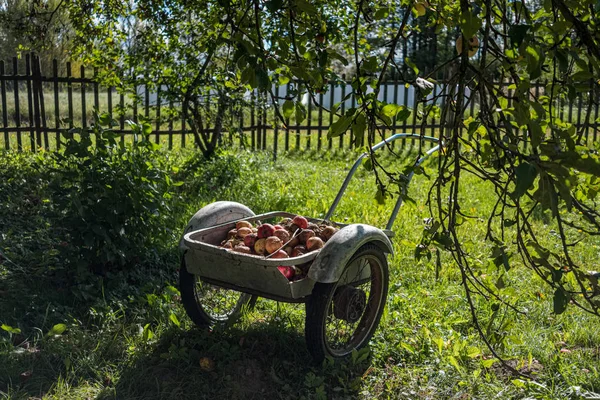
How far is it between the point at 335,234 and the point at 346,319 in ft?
1.75

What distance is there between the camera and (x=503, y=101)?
8.22ft

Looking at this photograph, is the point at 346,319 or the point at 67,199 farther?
the point at 67,199

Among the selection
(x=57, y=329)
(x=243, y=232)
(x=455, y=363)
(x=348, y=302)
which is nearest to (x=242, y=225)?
(x=243, y=232)

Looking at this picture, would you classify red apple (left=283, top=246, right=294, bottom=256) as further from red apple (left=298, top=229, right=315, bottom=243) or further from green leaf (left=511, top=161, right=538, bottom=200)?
green leaf (left=511, top=161, right=538, bottom=200)

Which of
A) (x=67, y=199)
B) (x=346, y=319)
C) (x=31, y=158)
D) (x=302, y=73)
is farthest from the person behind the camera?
(x=31, y=158)

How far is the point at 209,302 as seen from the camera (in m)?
4.50

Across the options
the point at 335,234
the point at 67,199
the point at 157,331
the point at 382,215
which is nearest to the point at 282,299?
the point at 335,234

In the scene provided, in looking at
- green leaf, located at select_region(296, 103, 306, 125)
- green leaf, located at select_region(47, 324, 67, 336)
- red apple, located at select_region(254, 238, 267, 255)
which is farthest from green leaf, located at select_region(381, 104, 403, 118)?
green leaf, located at select_region(47, 324, 67, 336)

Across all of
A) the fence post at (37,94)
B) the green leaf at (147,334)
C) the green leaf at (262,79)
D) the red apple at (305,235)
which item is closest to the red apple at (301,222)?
the red apple at (305,235)

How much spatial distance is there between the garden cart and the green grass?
149mm

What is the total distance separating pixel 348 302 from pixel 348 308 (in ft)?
0.12

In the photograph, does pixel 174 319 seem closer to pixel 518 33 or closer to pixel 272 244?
pixel 272 244


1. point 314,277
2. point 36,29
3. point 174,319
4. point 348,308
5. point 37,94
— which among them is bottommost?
point 174,319

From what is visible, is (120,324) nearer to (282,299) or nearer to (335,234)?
(282,299)
